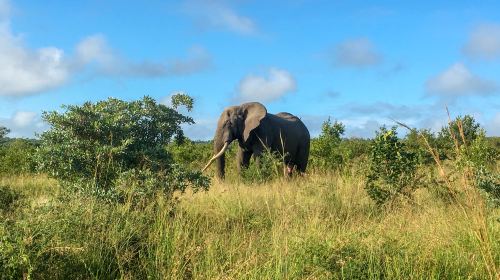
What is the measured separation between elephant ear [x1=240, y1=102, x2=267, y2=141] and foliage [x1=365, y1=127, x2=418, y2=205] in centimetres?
688

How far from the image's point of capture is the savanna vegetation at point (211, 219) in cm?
391

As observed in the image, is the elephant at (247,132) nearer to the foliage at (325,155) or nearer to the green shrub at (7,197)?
the foliage at (325,155)

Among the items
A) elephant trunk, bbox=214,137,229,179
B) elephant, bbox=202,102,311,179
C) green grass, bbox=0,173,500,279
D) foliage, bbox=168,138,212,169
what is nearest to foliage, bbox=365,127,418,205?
green grass, bbox=0,173,500,279

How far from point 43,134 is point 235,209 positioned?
8.07 ft

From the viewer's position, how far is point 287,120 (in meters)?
16.9

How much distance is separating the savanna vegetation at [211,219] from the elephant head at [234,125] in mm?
5835

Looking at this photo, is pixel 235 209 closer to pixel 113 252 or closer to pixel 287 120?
pixel 113 252

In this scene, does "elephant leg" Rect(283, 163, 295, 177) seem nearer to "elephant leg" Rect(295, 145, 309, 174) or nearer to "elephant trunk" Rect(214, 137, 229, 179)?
"elephant leg" Rect(295, 145, 309, 174)

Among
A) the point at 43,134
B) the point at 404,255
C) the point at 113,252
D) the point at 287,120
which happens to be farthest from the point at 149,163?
the point at 287,120

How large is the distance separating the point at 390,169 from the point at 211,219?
2759 millimetres

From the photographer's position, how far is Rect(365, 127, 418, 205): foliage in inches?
286

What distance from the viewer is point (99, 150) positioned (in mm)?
6246

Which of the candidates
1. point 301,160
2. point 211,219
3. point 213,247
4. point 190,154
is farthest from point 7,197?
point 190,154

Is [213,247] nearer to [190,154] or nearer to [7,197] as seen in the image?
[7,197]
